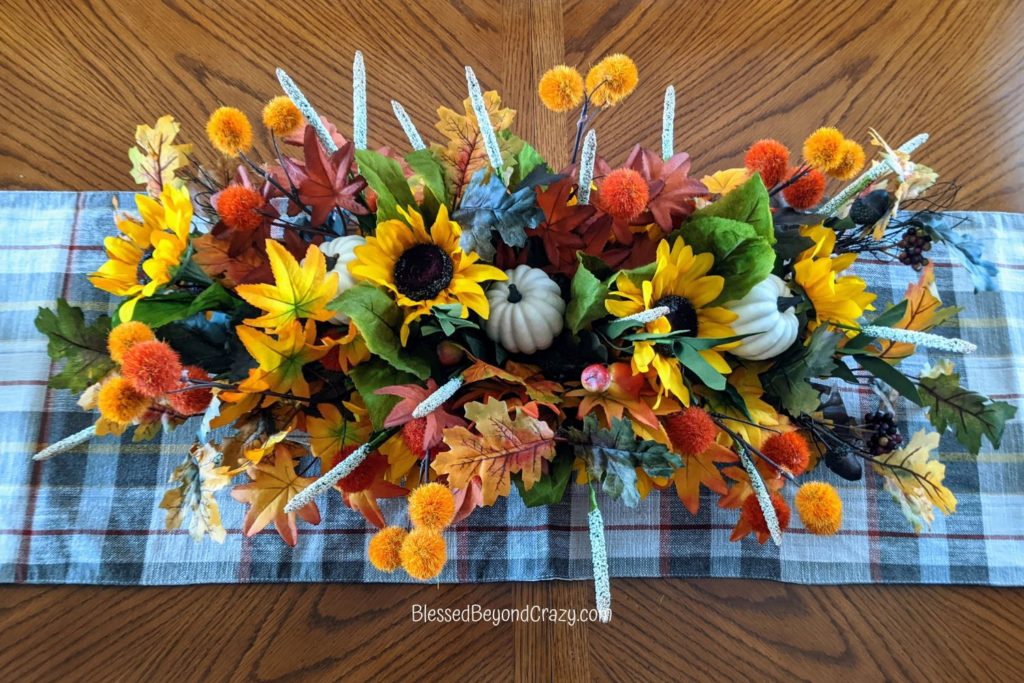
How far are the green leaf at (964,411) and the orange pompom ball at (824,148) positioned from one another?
0.60 ft

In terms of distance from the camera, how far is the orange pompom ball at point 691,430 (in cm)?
40

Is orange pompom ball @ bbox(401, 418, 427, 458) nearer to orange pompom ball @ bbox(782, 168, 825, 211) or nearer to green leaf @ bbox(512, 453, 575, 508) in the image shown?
green leaf @ bbox(512, 453, 575, 508)

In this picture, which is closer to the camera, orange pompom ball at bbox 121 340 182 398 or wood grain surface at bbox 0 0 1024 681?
orange pompom ball at bbox 121 340 182 398

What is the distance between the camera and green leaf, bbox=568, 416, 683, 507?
405 mm

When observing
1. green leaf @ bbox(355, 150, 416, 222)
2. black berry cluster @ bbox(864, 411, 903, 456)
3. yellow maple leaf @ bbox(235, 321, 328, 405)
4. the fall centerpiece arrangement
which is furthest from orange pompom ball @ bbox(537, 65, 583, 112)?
black berry cluster @ bbox(864, 411, 903, 456)

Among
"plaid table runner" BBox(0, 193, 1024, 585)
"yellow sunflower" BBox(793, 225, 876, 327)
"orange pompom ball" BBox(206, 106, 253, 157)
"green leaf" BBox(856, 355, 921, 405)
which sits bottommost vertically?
"plaid table runner" BBox(0, 193, 1024, 585)

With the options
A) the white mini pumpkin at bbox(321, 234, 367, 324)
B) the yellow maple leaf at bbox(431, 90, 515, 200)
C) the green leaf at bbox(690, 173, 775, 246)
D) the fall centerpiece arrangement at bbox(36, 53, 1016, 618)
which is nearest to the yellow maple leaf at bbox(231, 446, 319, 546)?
the fall centerpiece arrangement at bbox(36, 53, 1016, 618)

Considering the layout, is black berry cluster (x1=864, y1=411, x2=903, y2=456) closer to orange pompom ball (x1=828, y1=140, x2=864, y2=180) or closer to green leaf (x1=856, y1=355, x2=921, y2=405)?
green leaf (x1=856, y1=355, x2=921, y2=405)

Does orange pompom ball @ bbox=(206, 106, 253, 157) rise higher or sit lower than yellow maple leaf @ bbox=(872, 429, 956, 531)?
higher

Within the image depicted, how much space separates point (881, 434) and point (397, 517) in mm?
377

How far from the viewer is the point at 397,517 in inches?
21.9

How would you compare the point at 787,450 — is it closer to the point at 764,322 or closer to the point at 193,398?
the point at 764,322

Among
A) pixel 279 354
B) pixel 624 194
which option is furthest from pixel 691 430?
pixel 279 354

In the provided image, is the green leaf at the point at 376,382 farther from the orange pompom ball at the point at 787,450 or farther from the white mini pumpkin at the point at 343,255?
the orange pompom ball at the point at 787,450
